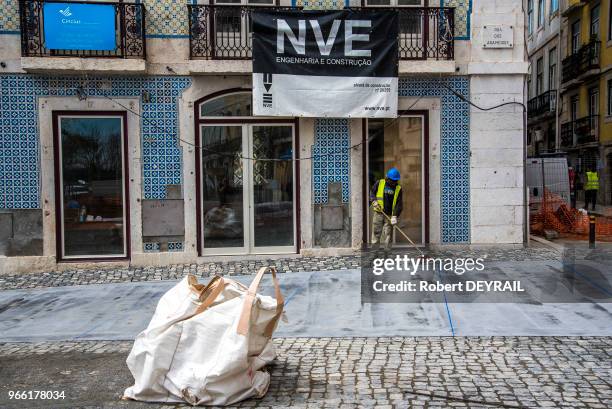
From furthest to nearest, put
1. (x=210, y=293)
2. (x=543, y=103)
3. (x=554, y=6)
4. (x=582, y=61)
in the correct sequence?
(x=543, y=103) < (x=554, y=6) < (x=582, y=61) < (x=210, y=293)

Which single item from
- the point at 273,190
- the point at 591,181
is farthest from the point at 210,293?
the point at 591,181

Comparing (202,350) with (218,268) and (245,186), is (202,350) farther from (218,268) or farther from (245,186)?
(245,186)

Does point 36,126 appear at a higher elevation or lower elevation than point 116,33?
lower

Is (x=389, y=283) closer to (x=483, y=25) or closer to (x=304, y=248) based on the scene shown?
(x=304, y=248)

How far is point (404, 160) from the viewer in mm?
12188

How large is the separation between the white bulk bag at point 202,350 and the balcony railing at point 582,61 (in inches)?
1191

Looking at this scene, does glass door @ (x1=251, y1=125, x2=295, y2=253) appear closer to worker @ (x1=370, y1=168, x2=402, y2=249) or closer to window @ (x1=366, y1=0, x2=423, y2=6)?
worker @ (x1=370, y1=168, x2=402, y2=249)

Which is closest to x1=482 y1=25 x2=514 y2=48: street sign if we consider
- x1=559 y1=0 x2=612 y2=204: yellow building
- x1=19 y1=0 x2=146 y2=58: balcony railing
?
x1=19 y1=0 x2=146 y2=58: balcony railing

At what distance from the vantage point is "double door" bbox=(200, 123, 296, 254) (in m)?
11.7

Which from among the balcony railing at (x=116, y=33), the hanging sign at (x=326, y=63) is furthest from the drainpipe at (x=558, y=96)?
the balcony railing at (x=116, y=33)

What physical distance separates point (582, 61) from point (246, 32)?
82.3 feet

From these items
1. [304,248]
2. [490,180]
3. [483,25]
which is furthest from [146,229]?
[483,25]

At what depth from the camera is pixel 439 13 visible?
11.8 m

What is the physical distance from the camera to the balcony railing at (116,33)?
10938 mm
